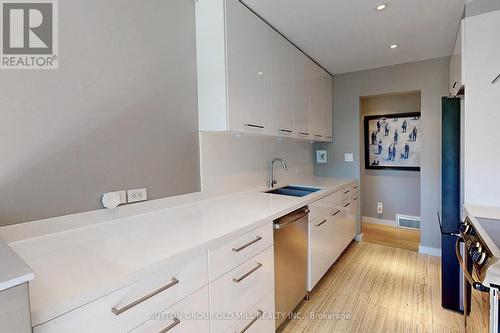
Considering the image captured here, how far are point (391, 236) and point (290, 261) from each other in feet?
8.54

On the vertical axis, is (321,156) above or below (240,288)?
above

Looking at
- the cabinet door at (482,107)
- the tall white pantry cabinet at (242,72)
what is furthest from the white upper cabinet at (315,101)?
the cabinet door at (482,107)

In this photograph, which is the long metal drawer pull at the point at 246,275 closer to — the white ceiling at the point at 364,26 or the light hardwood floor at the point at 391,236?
the white ceiling at the point at 364,26

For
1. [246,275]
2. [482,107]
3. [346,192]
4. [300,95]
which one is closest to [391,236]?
[346,192]

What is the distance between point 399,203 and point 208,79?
368 cm

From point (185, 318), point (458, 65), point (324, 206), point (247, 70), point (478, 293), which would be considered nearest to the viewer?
point (185, 318)

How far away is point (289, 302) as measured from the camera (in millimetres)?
1790

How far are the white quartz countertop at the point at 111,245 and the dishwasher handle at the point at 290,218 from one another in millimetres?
46

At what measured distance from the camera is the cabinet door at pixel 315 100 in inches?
113

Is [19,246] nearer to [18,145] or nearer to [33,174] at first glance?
[33,174]

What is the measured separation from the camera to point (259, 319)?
143 centimetres

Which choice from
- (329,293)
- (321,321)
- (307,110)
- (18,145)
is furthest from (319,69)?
(18,145)

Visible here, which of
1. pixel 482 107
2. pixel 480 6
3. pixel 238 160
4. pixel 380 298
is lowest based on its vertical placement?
pixel 380 298

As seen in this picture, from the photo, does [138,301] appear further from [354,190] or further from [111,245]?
[354,190]
